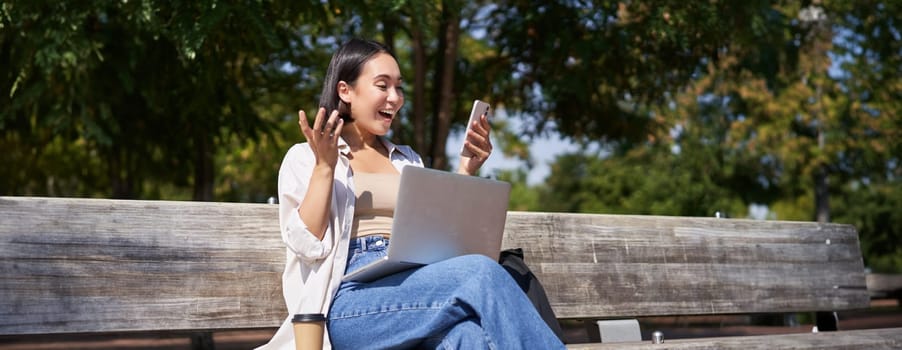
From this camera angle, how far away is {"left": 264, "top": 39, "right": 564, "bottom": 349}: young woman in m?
3.10

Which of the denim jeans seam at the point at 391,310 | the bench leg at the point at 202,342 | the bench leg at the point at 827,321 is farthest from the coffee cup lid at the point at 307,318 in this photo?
the bench leg at the point at 202,342

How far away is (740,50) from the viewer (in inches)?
349

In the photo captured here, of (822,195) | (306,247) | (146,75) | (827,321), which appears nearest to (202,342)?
(146,75)

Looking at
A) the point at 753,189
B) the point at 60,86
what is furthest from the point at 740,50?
the point at 753,189

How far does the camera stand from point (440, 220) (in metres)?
3.25

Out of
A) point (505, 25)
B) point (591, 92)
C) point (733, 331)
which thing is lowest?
point (733, 331)

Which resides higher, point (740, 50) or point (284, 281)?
point (740, 50)

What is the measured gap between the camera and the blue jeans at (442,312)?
3059 millimetres

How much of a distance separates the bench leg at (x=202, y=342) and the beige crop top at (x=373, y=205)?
3.32 meters

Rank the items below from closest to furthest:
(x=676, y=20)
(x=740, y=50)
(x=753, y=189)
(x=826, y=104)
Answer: (x=676, y=20)
(x=740, y=50)
(x=826, y=104)
(x=753, y=189)

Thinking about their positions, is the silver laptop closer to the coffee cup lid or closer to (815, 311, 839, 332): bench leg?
the coffee cup lid

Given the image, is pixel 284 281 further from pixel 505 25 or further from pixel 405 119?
pixel 405 119

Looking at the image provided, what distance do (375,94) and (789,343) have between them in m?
1.98

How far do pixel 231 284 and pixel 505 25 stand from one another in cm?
589
